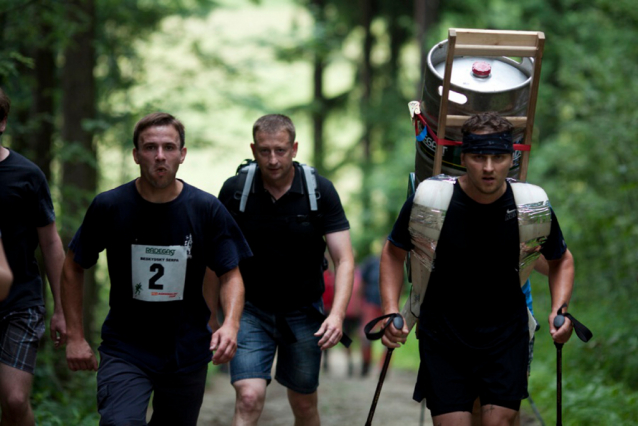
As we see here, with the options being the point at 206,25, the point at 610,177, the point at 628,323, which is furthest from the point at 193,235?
the point at 206,25

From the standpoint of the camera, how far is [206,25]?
698 inches

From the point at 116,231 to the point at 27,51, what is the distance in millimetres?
5164

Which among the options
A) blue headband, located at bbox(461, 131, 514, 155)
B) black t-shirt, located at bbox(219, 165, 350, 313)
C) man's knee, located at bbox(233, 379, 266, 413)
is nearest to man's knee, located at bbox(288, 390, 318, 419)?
man's knee, located at bbox(233, 379, 266, 413)

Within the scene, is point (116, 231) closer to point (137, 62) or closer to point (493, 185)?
point (493, 185)

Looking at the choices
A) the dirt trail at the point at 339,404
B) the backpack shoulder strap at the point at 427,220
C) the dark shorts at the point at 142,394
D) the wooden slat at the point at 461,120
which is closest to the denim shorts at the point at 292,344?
the dark shorts at the point at 142,394

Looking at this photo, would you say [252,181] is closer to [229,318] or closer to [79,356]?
[229,318]

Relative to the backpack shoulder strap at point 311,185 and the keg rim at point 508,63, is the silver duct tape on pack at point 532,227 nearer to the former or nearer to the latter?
the keg rim at point 508,63

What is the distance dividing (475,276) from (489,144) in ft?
2.33

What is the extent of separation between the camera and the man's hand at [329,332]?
5.16 meters

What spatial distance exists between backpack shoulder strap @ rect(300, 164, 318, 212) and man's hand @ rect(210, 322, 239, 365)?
1.38 metres

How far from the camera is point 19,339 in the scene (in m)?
4.73

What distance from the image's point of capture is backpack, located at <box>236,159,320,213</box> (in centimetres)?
562

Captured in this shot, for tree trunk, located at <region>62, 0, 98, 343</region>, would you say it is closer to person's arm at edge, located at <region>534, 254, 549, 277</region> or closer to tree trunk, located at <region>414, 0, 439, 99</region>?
person's arm at edge, located at <region>534, 254, 549, 277</region>

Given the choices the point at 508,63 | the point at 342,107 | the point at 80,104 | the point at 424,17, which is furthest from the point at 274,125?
the point at 342,107
